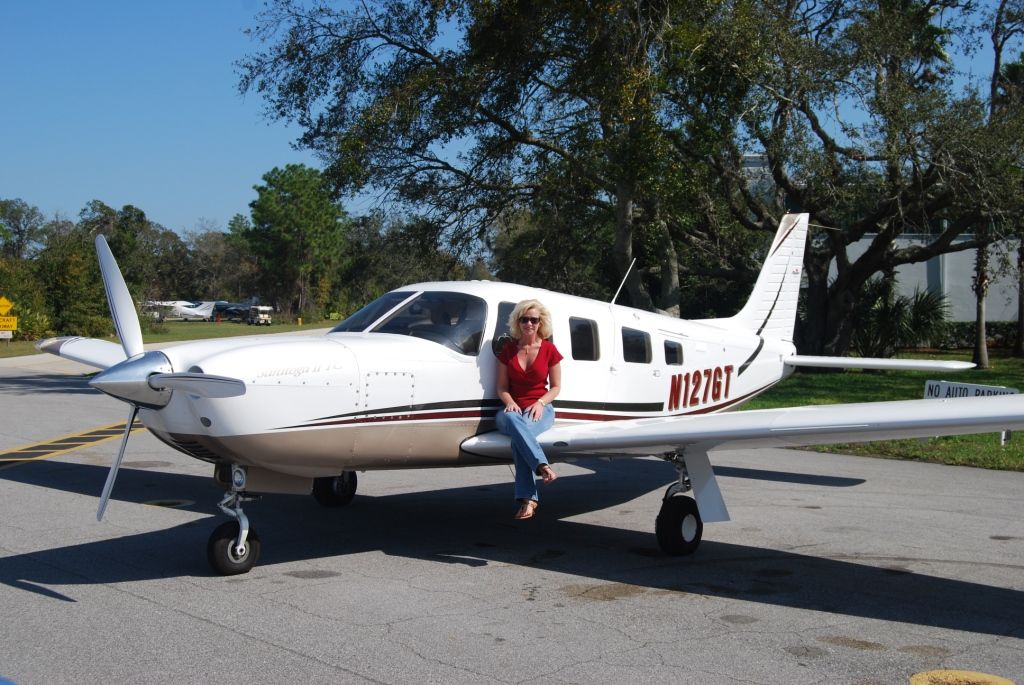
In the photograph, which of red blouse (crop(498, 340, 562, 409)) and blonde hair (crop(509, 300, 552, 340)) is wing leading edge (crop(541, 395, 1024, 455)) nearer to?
red blouse (crop(498, 340, 562, 409))

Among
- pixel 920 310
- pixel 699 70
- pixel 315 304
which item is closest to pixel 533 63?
pixel 699 70

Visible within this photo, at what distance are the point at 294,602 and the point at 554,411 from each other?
2865mm

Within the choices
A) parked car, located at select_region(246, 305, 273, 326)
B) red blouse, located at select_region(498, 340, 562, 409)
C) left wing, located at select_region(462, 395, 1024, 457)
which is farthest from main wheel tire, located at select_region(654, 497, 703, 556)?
parked car, located at select_region(246, 305, 273, 326)

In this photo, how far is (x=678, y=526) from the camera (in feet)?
26.8

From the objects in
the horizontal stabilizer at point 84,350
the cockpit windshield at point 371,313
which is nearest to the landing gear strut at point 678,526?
the cockpit windshield at point 371,313

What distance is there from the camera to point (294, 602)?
656cm

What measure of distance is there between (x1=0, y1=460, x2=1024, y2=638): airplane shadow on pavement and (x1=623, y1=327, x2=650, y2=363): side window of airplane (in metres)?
1.60

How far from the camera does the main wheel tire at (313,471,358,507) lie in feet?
32.8

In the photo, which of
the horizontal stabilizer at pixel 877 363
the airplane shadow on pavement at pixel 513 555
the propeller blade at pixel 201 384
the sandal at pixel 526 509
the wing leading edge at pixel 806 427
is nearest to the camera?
the propeller blade at pixel 201 384

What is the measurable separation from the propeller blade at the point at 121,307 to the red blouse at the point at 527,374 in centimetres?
283

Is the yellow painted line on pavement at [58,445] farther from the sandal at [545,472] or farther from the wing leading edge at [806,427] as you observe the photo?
the wing leading edge at [806,427]

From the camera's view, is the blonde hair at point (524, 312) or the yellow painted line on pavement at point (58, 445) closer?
the blonde hair at point (524, 312)

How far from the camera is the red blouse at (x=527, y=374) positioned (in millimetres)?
8102

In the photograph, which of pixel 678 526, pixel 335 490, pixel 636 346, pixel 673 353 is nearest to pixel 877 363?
pixel 673 353
